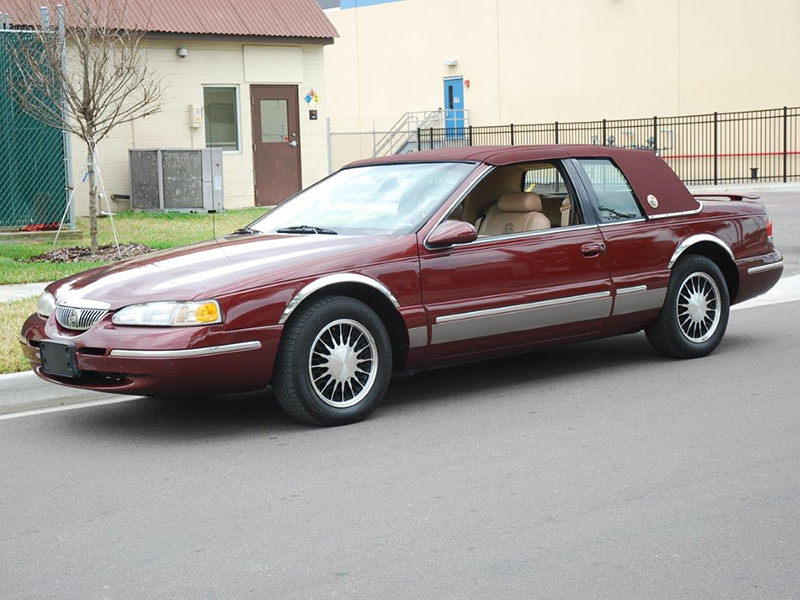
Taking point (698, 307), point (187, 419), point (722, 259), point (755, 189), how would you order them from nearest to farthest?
point (187, 419) < point (698, 307) < point (722, 259) < point (755, 189)

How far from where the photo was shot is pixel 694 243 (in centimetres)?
800

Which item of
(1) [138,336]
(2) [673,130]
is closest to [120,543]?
(1) [138,336]

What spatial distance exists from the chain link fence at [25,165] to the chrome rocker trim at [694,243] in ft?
33.3

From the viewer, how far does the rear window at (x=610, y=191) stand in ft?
25.3

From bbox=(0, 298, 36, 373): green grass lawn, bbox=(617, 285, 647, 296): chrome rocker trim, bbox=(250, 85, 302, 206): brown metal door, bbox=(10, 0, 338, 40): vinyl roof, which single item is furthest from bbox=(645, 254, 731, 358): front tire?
bbox=(250, 85, 302, 206): brown metal door

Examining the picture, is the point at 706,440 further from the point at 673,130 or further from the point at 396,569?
the point at 673,130

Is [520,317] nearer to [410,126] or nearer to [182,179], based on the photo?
[182,179]

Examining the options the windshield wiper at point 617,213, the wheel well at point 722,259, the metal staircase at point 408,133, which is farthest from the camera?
the metal staircase at point 408,133

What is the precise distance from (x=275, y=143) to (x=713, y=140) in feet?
56.6

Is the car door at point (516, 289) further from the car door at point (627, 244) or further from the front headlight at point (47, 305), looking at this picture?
the front headlight at point (47, 305)

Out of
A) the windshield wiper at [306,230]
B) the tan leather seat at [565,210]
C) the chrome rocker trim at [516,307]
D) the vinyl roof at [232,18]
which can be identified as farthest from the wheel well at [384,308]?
the vinyl roof at [232,18]

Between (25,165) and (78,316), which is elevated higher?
(25,165)

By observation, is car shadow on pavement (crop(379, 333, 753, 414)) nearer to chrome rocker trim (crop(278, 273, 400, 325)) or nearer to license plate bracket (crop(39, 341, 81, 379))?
chrome rocker trim (crop(278, 273, 400, 325))

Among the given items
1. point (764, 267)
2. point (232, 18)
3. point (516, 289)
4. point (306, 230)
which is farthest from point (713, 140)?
point (306, 230)
